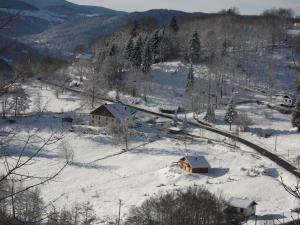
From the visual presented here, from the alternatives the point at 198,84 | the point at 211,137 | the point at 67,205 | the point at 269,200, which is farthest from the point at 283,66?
the point at 67,205

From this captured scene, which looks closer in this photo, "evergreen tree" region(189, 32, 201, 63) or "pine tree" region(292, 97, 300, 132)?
"pine tree" region(292, 97, 300, 132)

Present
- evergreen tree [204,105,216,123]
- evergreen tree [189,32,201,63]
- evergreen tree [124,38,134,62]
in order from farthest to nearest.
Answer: evergreen tree [189,32,201,63] → evergreen tree [124,38,134,62] → evergreen tree [204,105,216,123]

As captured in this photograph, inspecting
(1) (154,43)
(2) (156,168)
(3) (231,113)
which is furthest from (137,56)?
(2) (156,168)

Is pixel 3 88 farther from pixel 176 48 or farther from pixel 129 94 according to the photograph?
pixel 176 48

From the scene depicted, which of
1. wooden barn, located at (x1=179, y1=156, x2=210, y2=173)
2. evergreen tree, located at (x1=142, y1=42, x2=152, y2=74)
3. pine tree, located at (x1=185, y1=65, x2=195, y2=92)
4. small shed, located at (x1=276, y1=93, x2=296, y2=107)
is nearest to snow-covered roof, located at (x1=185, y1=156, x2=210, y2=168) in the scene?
wooden barn, located at (x1=179, y1=156, x2=210, y2=173)

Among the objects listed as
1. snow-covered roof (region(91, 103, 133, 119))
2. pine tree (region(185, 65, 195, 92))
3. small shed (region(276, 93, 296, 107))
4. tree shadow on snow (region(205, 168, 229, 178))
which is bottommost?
tree shadow on snow (region(205, 168, 229, 178))

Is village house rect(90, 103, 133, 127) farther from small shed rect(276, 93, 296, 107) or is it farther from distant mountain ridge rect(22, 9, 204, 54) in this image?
distant mountain ridge rect(22, 9, 204, 54)

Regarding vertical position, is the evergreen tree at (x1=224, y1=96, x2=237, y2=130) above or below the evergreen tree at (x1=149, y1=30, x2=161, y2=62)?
below

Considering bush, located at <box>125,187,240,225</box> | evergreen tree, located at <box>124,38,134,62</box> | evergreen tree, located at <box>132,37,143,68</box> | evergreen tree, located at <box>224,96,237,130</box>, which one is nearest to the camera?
bush, located at <box>125,187,240,225</box>
